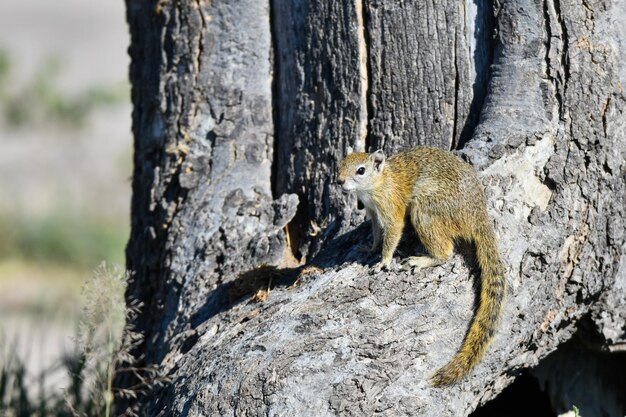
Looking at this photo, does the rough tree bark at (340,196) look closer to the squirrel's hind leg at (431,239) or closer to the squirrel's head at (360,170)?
the squirrel's hind leg at (431,239)

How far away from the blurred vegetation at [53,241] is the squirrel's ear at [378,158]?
592 centimetres

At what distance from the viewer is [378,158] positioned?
448 centimetres

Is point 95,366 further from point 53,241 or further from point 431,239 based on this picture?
point 53,241

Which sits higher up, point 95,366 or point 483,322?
point 483,322

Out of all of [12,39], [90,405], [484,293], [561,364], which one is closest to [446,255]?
[484,293]

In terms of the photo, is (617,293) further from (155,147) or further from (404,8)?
(155,147)

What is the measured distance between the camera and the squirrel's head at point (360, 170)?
14.5ft

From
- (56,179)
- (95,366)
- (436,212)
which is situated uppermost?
(436,212)

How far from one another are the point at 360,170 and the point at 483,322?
895 millimetres

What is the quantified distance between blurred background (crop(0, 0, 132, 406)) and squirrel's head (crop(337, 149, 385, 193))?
2.14m

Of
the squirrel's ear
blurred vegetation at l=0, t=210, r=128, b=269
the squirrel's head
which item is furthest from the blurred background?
the squirrel's ear

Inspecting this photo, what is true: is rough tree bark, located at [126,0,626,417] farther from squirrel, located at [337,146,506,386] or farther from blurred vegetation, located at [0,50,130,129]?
blurred vegetation, located at [0,50,130,129]

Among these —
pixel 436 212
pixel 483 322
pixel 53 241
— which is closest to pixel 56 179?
pixel 53 241

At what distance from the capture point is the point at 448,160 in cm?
430
